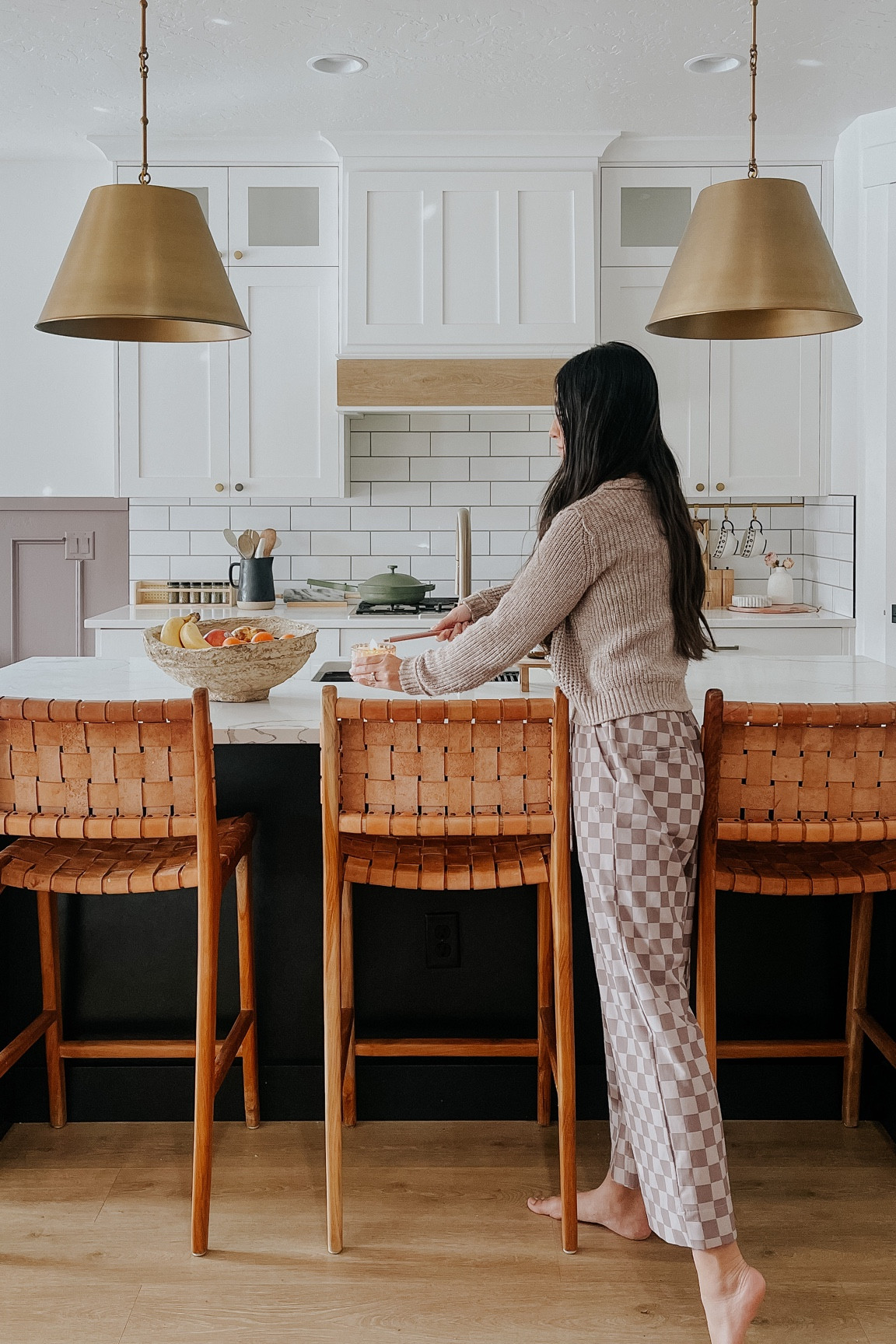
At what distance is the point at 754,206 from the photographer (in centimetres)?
202

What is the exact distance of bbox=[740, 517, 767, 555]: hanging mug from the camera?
15.0 feet

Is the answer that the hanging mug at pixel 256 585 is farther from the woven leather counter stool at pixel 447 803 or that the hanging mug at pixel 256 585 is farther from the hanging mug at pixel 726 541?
the woven leather counter stool at pixel 447 803

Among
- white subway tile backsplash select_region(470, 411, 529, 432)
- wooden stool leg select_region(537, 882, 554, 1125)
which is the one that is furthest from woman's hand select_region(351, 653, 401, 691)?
white subway tile backsplash select_region(470, 411, 529, 432)

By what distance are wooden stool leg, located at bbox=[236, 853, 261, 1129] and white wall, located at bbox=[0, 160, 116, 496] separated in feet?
8.36

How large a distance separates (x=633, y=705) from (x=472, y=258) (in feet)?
9.00

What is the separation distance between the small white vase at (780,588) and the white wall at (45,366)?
2589 millimetres

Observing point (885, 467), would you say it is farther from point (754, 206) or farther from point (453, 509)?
point (754, 206)

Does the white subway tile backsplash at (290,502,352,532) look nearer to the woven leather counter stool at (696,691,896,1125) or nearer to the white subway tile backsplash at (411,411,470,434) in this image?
the white subway tile backsplash at (411,411,470,434)

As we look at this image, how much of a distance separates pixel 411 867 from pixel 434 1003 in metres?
0.56

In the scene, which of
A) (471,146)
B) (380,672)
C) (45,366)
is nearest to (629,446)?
(380,672)

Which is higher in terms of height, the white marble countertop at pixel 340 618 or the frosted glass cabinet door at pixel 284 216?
the frosted glass cabinet door at pixel 284 216

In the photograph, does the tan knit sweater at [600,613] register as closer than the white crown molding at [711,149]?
Yes

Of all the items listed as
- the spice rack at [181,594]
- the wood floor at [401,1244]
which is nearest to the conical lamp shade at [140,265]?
the wood floor at [401,1244]

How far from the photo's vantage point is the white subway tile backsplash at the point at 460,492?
463cm
